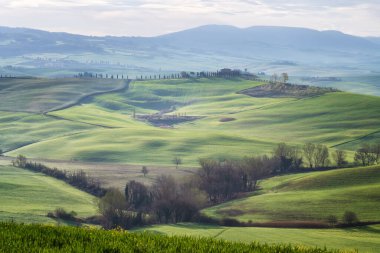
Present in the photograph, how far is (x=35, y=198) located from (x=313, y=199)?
41437mm

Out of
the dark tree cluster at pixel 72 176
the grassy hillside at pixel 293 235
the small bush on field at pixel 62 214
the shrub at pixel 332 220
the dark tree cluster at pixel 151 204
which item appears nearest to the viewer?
the grassy hillside at pixel 293 235

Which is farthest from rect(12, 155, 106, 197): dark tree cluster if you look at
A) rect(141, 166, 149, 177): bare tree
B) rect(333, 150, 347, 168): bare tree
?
rect(333, 150, 347, 168): bare tree

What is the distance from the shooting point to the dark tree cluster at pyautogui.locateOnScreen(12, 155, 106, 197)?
100231mm

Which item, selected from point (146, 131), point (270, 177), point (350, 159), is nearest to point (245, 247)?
point (270, 177)

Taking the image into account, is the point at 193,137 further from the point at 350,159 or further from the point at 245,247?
the point at 245,247

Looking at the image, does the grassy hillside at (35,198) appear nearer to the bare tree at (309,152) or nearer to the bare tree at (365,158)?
the bare tree at (309,152)

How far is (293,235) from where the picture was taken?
6938 cm

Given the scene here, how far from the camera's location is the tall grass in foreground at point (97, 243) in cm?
1997

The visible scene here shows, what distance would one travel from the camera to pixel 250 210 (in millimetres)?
84750

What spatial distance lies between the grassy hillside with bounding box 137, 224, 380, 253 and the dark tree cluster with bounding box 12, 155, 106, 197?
27853 mm

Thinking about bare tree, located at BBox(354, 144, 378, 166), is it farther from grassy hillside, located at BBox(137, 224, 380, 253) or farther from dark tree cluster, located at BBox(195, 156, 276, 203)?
grassy hillside, located at BBox(137, 224, 380, 253)

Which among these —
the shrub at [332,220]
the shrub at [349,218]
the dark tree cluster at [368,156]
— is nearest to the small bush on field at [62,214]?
the shrub at [332,220]

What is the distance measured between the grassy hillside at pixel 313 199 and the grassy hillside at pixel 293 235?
6.37 meters

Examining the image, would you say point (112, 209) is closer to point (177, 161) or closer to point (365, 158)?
point (177, 161)
